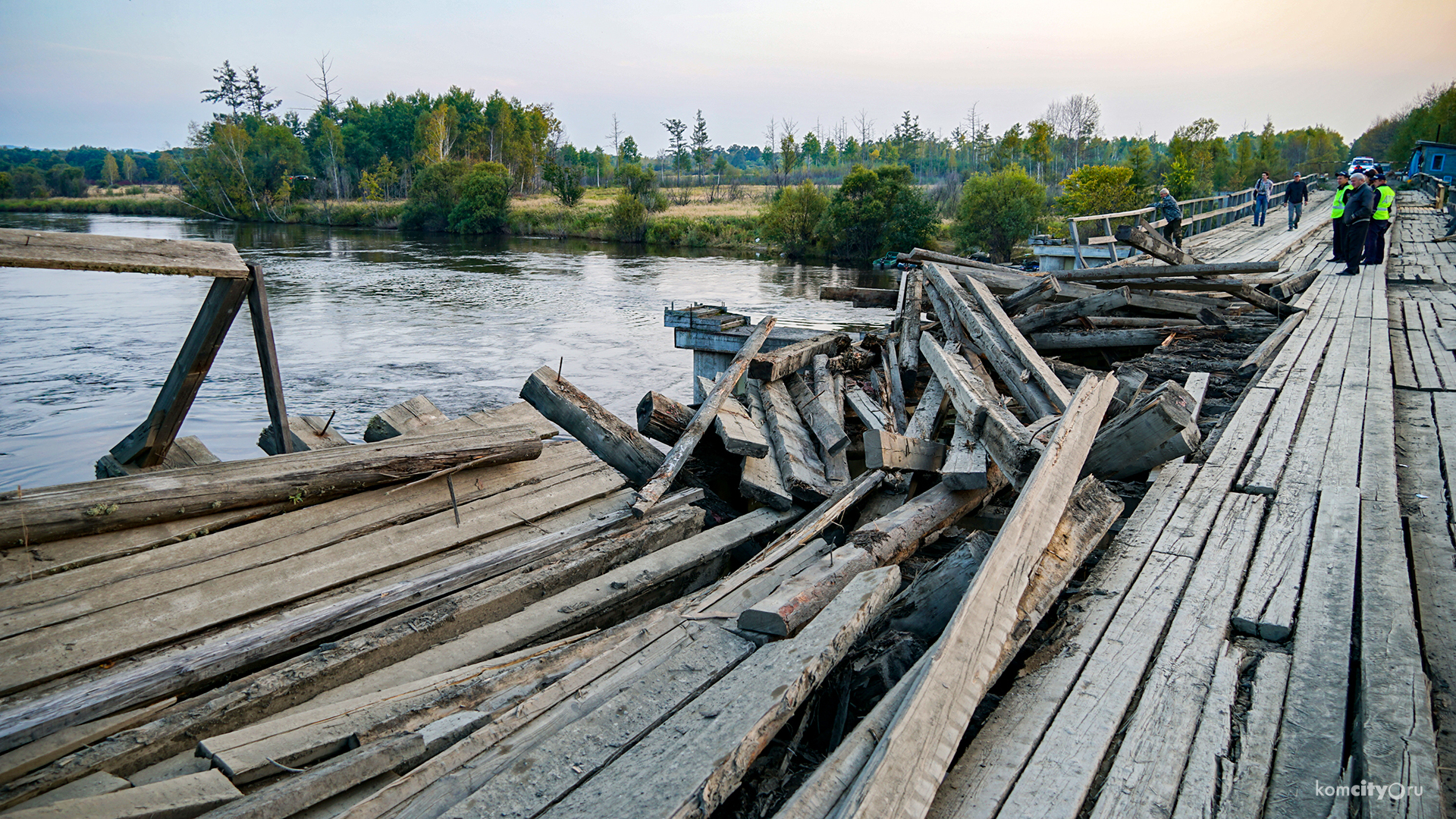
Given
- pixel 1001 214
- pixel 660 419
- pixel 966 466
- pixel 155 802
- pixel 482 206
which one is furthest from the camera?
pixel 482 206

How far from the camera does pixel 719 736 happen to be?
6.61 feet

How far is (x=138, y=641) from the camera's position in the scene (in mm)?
2691

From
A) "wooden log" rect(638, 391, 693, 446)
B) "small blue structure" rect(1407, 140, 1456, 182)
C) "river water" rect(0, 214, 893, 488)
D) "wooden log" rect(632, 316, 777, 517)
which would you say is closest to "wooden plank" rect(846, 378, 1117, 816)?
"wooden log" rect(632, 316, 777, 517)

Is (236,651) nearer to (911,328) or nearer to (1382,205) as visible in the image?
(911,328)

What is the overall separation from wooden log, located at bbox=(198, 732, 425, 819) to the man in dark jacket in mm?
14746

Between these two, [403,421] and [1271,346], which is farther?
[1271,346]

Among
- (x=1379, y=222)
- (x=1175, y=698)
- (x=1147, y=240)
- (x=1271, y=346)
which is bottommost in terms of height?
(x=1175, y=698)

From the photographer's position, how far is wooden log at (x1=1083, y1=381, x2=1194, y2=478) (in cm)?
409

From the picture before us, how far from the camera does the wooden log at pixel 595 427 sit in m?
4.91

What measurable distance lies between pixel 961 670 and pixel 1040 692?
1.25 ft

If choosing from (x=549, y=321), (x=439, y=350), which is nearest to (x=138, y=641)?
(x=439, y=350)

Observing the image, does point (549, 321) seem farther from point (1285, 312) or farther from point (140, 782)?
point (140, 782)

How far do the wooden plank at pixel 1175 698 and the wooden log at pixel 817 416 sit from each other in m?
2.48

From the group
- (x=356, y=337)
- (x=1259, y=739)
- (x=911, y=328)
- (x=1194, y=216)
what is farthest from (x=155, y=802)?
(x=1194, y=216)
